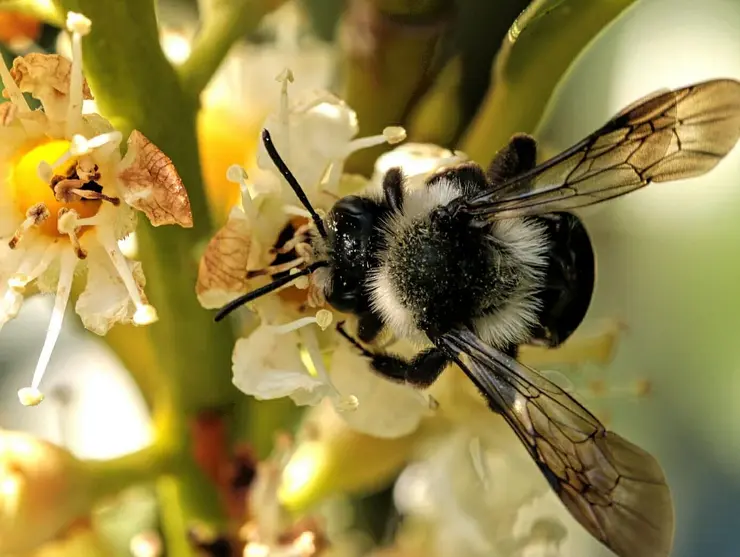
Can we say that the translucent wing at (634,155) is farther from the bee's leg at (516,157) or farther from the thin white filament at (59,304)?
the thin white filament at (59,304)

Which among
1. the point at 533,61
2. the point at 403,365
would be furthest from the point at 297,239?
the point at 533,61

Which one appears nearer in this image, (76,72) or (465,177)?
(76,72)

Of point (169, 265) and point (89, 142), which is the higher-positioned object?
point (89, 142)

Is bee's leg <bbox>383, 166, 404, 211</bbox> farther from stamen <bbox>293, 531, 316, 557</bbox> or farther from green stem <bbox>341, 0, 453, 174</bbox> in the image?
stamen <bbox>293, 531, 316, 557</bbox>

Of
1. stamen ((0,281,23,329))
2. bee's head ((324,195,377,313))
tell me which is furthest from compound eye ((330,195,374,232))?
stamen ((0,281,23,329))

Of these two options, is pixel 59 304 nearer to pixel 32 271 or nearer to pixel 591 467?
pixel 32 271

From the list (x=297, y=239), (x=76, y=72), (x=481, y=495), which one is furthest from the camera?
(x=481, y=495)

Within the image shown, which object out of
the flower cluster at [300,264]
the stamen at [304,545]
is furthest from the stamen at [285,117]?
the stamen at [304,545]
